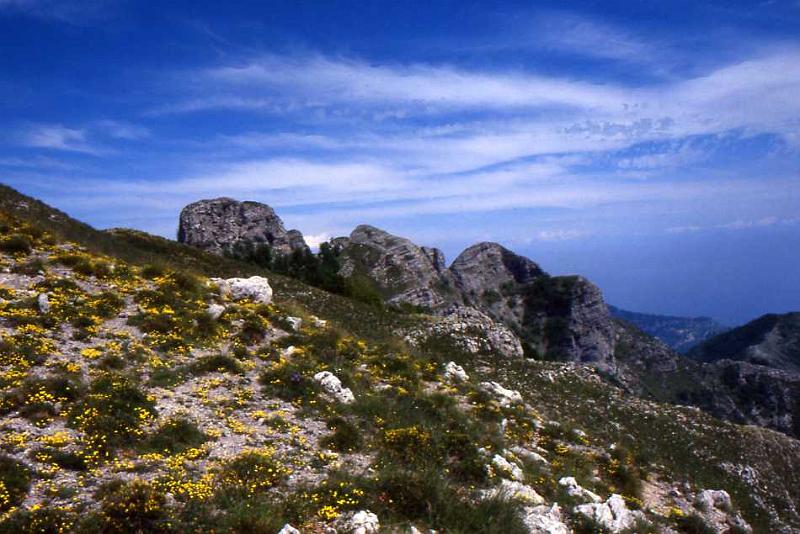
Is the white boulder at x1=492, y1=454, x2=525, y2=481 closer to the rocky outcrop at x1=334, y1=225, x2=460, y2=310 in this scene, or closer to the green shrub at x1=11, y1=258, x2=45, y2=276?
the green shrub at x1=11, y1=258, x2=45, y2=276

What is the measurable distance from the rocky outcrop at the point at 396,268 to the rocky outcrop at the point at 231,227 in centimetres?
2091

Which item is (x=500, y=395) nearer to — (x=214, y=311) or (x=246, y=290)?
(x=214, y=311)

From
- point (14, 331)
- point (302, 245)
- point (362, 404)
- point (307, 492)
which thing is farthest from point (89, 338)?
point (302, 245)

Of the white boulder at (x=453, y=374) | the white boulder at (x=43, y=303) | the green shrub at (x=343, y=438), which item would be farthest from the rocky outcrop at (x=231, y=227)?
the green shrub at (x=343, y=438)

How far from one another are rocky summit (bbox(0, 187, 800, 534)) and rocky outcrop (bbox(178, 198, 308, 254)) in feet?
443

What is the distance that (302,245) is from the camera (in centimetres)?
17988

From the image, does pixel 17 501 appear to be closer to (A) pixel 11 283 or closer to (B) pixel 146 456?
(B) pixel 146 456

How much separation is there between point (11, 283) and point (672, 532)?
2886 cm

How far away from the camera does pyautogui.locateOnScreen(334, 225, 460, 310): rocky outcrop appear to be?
528 ft

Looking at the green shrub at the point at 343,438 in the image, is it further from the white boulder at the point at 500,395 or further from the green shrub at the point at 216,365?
the white boulder at the point at 500,395

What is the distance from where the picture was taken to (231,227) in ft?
547

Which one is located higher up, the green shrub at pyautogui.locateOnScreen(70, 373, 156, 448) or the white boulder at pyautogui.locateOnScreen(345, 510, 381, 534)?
the green shrub at pyautogui.locateOnScreen(70, 373, 156, 448)

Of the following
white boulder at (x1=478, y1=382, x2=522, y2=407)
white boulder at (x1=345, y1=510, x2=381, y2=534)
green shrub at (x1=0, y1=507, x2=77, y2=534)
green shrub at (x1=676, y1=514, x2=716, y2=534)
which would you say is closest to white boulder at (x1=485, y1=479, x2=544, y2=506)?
white boulder at (x1=345, y1=510, x2=381, y2=534)

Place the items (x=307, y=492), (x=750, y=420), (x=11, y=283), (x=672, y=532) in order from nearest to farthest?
(x=307, y=492), (x=672, y=532), (x=11, y=283), (x=750, y=420)
